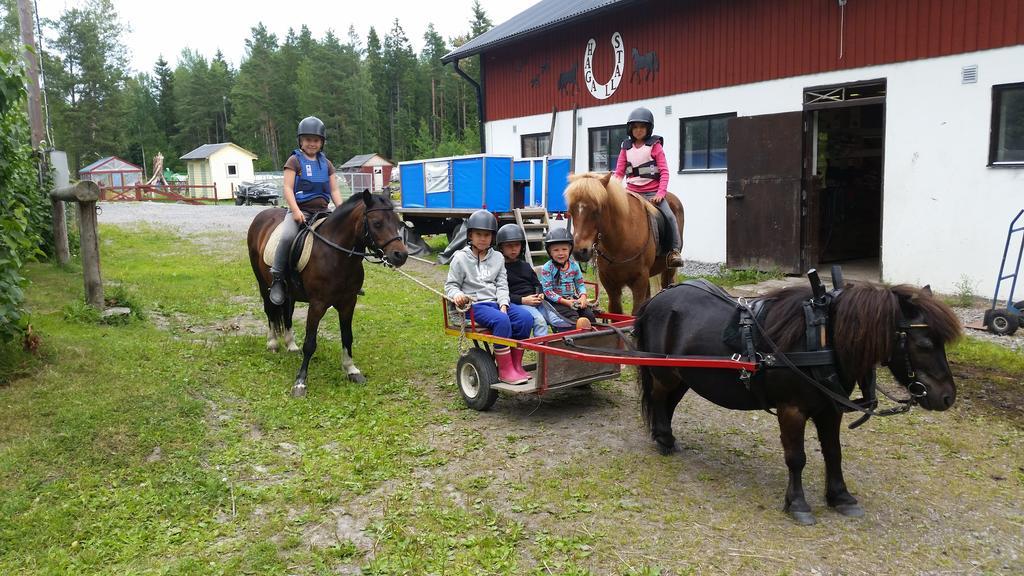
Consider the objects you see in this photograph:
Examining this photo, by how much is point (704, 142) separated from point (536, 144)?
549 centimetres

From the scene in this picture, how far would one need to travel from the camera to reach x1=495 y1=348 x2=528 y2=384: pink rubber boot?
5652 mm

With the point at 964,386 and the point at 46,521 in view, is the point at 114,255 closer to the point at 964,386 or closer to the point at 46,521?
the point at 46,521

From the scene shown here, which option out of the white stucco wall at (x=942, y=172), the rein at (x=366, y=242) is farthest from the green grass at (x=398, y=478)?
the white stucco wall at (x=942, y=172)

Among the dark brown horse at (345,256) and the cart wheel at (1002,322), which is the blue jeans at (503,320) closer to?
the dark brown horse at (345,256)

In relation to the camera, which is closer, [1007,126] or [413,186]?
[1007,126]

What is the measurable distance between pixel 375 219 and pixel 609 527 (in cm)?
357

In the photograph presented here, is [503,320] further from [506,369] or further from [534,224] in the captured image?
[534,224]

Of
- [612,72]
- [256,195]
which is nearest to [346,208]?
[612,72]

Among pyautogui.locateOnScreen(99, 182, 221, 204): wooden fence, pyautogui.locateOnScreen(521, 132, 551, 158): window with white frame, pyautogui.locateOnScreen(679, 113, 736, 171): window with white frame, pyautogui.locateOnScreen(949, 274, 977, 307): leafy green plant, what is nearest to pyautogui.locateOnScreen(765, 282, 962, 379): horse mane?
pyautogui.locateOnScreen(949, 274, 977, 307): leafy green plant

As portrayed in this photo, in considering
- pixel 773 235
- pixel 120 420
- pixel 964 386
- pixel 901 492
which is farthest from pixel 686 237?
pixel 120 420

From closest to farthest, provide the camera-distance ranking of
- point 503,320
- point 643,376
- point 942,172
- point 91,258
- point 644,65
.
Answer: point 643,376
point 503,320
point 91,258
point 942,172
point 644,65

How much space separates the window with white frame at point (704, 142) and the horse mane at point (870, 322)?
9909 millimetres

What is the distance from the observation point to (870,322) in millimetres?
3488

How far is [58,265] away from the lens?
39.9ft
